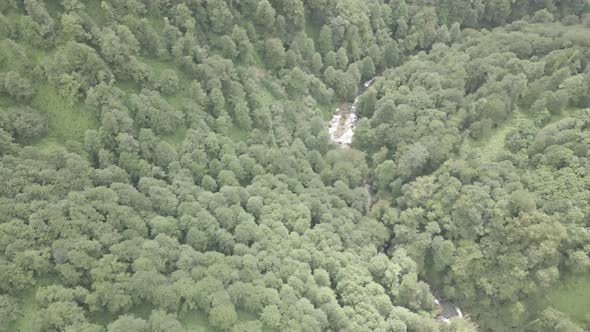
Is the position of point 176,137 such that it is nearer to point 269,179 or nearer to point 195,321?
point 269,179

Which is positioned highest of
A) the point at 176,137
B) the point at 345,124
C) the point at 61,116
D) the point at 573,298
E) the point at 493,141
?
the point at 61,116

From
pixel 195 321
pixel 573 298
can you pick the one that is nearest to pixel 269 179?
pixel 195 321

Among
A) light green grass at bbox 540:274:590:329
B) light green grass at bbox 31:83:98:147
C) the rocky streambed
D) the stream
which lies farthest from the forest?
the rocky streambed

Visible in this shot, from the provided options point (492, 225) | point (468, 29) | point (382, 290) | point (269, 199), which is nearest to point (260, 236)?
point (269, 199)

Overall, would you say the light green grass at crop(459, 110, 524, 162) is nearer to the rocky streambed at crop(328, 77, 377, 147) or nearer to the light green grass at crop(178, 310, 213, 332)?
the rocky streambed at crop(328, 77, 377, 147)

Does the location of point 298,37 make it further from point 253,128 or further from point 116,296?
point 116,296

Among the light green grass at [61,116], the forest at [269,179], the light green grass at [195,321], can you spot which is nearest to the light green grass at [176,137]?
the forest at [269,179]

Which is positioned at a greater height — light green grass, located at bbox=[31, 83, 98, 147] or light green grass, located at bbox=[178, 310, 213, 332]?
light green grass, located at bbox=[31, 83, 98, 147]

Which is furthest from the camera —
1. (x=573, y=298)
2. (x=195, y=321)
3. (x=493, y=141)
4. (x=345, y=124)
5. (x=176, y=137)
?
(x=345, y=124)
